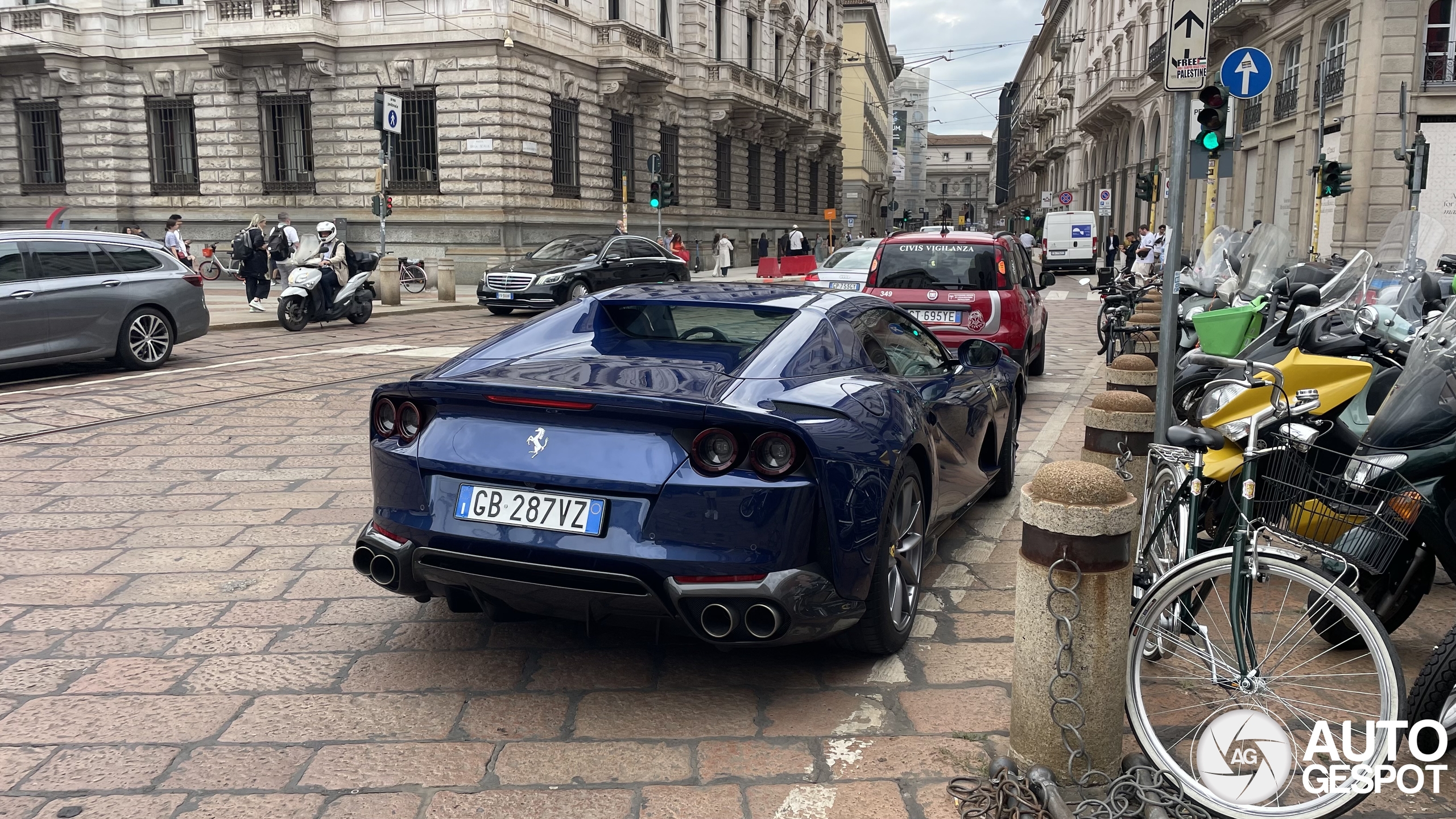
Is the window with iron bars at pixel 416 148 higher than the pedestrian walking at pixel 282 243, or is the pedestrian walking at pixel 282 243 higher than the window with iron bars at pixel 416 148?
the window with iron bars at pixel 416 148

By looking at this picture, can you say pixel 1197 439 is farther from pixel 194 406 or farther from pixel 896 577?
pixel 194 406

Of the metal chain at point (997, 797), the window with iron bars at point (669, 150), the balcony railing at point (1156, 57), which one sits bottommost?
the metal chain at point (997, 797)

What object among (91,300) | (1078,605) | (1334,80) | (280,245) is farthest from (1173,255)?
(1334,80)

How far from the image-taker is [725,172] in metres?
40.6

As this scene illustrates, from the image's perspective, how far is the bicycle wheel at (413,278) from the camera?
25.9 meters

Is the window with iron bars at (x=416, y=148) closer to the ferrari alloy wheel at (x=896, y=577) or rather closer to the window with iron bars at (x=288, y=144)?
the window with iron bars at (x=288, y=144)

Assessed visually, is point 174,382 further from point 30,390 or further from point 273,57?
point 273,57

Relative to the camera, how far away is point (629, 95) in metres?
33.3

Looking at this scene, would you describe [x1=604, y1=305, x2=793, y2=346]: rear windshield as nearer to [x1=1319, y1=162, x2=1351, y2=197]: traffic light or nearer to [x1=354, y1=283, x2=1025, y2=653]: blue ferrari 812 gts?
[x1=354, y1=283, x2=1025, y2=653]: blue ferrari 812 gts

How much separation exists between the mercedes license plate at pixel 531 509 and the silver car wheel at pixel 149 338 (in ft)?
30.7

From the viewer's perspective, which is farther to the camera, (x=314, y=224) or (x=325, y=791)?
(x=314, y=224)

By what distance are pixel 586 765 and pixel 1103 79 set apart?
5647cm

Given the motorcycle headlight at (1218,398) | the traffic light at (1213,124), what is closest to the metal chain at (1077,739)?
the motorcycle headlight at (1218,398)

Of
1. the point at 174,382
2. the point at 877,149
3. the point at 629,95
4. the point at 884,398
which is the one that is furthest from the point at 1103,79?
the point at 884,398
